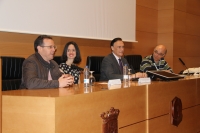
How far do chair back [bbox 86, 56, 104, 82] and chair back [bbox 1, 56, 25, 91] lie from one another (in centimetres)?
126

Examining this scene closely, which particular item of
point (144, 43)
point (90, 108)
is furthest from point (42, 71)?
point (144, 43)

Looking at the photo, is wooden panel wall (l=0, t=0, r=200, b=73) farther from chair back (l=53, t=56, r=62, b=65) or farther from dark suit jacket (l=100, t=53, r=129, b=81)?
chair back (l=53, t=56, r=62, b=65)

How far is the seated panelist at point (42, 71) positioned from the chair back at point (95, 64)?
4.00 feet

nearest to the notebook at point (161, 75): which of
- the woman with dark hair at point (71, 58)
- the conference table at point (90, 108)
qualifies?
the conference table at point (90, 108)

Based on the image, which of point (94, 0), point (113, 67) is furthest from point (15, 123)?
point (94, 0)

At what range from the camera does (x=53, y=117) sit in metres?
2.19

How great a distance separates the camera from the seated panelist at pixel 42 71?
2.91m

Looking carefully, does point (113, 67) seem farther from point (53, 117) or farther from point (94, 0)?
point (53, 117)

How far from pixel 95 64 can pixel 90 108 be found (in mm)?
2188

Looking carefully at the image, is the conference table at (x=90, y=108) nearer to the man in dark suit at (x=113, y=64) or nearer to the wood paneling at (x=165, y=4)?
the man in dark suit at (x=113, y=64)

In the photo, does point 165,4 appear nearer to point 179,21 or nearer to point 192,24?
point 179,21

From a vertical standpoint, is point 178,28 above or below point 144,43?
above

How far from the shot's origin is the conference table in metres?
2.25

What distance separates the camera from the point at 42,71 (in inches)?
125
